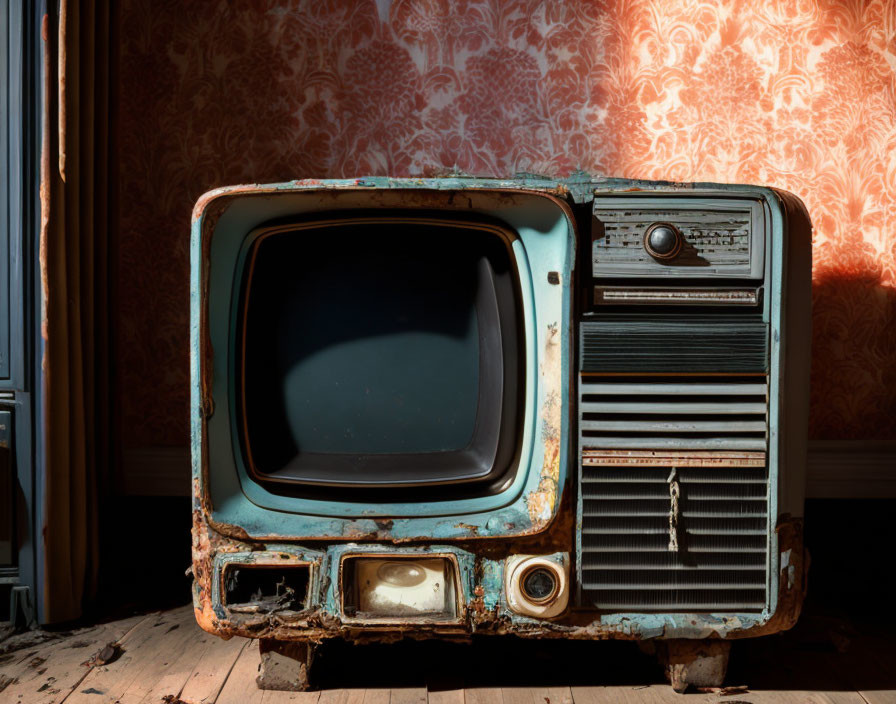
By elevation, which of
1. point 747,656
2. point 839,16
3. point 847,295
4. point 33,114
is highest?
point 839,16

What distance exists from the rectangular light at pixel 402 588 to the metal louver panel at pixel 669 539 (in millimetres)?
194

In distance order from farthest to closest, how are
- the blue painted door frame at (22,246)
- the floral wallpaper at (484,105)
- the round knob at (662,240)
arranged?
the floral wallpaper at (484,105) → the blue painted door frame at (22,246) → the round knob at (662,240)

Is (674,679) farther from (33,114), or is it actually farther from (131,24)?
(131,24)

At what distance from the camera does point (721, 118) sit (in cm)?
154

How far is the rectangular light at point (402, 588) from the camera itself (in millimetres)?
889

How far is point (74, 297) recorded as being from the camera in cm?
120

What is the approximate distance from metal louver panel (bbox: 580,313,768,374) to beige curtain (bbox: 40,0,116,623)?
3.12ft

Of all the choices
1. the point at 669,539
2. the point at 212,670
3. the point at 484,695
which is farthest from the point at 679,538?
the point at 212,670

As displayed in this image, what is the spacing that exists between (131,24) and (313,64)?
44 centimetres

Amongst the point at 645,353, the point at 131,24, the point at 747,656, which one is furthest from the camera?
the point at 131,24

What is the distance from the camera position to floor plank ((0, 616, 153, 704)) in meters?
0.96

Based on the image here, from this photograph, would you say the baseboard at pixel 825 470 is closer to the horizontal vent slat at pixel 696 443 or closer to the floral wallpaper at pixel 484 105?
the floral wallpaper at pixel 484 105

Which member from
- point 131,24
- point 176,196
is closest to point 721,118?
point 176,196

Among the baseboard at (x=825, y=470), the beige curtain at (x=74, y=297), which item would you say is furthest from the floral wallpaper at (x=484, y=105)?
the beige curtain at (x=74, y=297)
